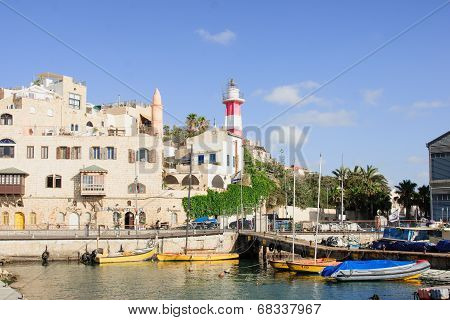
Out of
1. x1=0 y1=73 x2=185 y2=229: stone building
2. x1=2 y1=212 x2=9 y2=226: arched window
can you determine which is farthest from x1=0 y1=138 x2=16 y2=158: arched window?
x1=2 y1=212 x2=9 y2=226: arched window

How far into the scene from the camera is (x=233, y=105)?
261 feet

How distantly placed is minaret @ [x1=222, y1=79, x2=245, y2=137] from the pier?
90.0 feet

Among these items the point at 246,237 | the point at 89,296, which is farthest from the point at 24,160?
the point at 89,296

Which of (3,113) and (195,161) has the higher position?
(3,113)

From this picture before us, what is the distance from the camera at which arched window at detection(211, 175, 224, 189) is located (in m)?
64.8

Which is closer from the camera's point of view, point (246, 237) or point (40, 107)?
point (246, 237)

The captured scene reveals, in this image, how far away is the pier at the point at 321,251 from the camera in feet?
128

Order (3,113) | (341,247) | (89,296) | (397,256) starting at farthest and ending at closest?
1. (3,113)
2. (341,247)
3. (397,256)
4. (89,296)

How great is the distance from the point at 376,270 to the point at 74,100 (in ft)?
173

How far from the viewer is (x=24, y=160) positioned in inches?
2301

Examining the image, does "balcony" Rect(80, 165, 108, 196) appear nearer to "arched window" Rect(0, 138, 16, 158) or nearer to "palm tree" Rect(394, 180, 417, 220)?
"arched window" Rect(0, 138, 16, 158)

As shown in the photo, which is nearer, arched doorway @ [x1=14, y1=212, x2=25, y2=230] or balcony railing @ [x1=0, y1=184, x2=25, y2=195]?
balcony railing @ [x1=0, y1=184, x2=25, y2=195]

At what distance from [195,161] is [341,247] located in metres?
26.7
